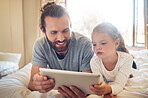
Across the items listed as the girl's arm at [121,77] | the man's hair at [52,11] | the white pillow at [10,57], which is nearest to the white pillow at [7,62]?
the white pillow at [10,57]

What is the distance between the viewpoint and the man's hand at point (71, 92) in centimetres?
79

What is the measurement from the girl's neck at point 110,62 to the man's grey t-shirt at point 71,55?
122mm

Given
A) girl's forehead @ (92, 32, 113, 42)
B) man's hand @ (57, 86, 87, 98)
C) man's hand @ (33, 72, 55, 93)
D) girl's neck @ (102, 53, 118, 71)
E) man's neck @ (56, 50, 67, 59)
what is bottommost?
man's hand @ (57, 86, 87, 98)

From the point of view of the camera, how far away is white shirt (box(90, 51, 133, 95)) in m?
0.92

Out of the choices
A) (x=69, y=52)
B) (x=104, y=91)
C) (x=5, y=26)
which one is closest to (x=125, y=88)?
(x=104, y=91)

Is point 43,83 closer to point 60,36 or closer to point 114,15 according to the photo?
point 60,36

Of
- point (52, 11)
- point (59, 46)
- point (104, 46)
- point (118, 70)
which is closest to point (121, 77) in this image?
point (118, 70)

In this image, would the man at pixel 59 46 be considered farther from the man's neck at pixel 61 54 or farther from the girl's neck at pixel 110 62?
the girl's neck at pixel 110 62

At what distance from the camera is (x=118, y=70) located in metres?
0.99

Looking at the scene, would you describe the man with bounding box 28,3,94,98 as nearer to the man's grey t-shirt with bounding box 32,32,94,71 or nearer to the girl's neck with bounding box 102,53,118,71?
the man's grey t-shirt with bounding box 32,32,94,71

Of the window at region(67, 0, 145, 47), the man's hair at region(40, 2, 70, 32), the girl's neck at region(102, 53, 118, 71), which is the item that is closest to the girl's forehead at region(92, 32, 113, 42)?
the girl's neck at region(102, 53, 118, 71)

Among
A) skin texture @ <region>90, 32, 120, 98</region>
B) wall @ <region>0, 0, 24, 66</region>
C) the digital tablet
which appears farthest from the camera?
wall @ <region>0, 0, 24, 66</region>

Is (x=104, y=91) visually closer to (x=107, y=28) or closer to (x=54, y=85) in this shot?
(x=54, y=85)

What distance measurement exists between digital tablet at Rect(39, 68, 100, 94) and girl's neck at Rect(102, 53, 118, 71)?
28cm
